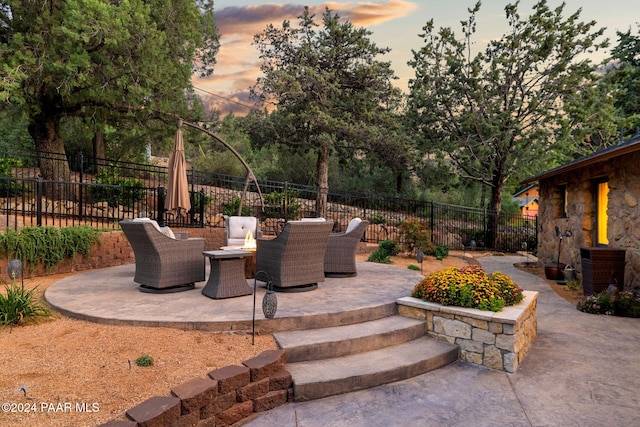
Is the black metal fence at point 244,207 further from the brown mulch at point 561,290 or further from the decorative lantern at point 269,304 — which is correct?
the decorative lantern at point 269,304

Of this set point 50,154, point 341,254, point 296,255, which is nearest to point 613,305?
point 341,254

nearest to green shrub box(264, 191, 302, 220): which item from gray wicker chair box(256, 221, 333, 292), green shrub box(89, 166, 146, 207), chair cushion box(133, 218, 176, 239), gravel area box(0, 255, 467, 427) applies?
green shrub box(89, 166, 146, 207)

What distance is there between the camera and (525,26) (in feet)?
45.7

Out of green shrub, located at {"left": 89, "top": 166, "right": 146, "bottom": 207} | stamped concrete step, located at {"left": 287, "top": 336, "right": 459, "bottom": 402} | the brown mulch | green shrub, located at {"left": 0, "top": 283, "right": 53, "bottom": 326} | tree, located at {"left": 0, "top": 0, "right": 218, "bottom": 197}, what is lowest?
the brown mulch

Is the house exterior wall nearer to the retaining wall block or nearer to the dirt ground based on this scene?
the dirt ground

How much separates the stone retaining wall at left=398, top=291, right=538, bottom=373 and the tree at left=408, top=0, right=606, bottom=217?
35.6 feet

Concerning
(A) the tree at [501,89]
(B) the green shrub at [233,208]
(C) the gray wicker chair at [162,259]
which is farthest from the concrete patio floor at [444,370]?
(A) the tree at [501,89]

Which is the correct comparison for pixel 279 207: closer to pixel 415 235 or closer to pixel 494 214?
pixel 415 235

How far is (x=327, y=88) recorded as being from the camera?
13.4 metres

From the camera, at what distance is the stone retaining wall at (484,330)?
11.7 ft

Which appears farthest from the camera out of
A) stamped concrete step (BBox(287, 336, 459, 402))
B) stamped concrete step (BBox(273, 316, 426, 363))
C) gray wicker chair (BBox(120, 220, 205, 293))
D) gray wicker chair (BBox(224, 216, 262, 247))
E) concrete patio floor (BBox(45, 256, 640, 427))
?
gray wicker chair (BBox(224, 216, 262, 247))

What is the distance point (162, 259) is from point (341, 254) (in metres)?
2.58

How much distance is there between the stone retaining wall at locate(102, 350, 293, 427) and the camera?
7.51ft

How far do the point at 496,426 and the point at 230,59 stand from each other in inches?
674
